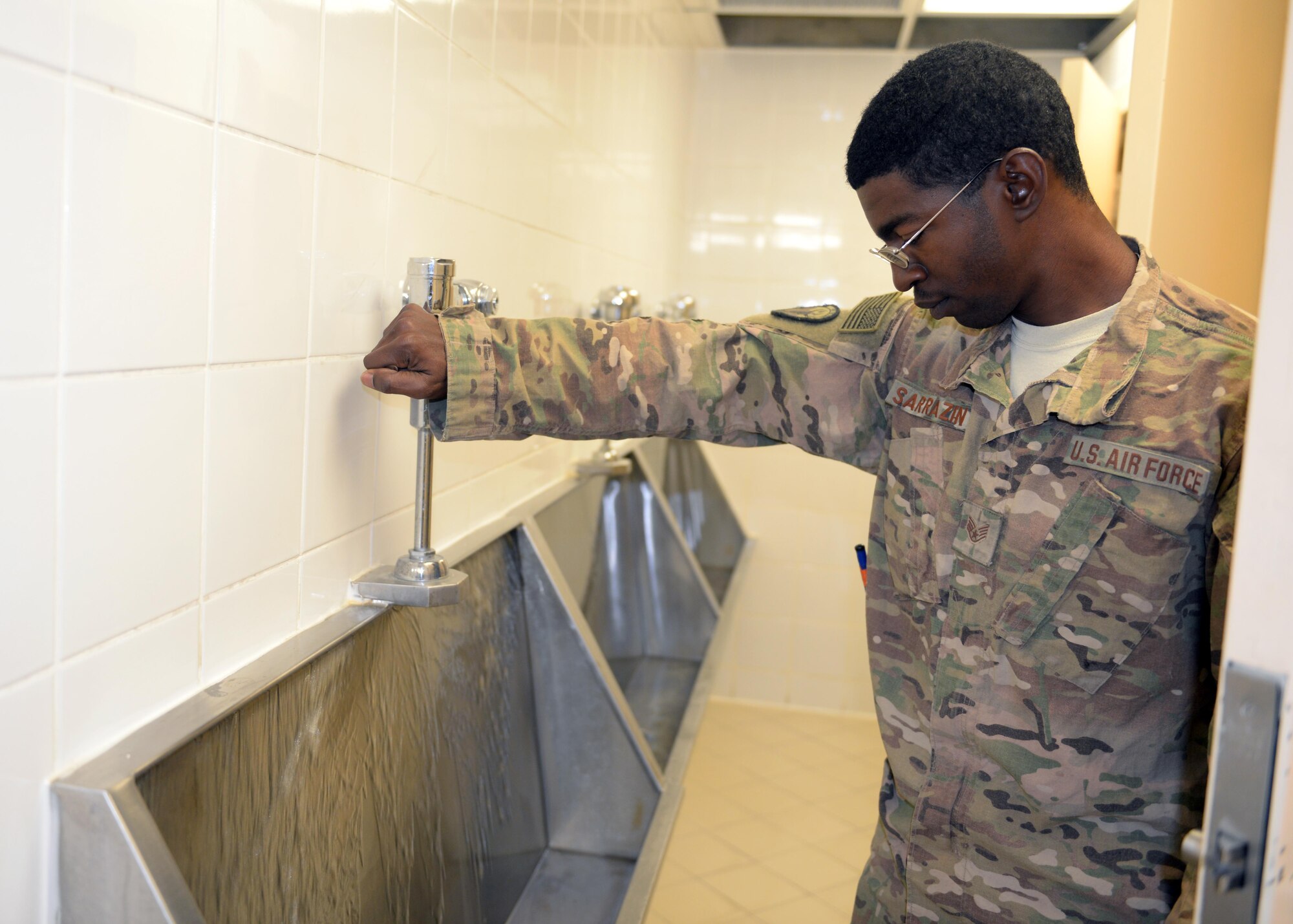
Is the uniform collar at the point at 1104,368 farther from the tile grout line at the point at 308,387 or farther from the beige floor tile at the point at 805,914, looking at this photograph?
the beige floor tile at the point at 805,914

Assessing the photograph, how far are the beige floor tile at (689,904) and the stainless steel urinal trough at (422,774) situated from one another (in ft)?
0.14

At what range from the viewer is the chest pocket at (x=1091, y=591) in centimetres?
98

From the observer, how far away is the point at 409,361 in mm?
995

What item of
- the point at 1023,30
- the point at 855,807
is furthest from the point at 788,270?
the point at 855,807

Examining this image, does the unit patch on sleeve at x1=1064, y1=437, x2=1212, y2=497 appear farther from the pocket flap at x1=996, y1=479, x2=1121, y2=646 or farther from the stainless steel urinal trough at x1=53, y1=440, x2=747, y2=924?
the stainless steel urinal trough at x1=53, y1=440, x2=747, y2=924

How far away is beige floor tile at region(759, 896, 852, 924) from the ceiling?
83.7 inches

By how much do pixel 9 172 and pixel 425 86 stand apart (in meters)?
0.66

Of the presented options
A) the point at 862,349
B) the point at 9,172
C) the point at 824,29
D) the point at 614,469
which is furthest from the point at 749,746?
the point at 824,29

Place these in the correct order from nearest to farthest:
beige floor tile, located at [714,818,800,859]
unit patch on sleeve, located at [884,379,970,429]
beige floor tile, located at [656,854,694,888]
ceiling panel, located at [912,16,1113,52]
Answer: unit patch on sleeve, located at [884,379,970,429]
beige floor tile, located at [656,854,694,888]
beige floor tile, located at [714,818,800,859]
ceiling panel, located at [912,16,1113,52]

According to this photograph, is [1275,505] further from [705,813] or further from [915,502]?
[705,813]

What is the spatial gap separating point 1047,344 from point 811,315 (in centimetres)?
28

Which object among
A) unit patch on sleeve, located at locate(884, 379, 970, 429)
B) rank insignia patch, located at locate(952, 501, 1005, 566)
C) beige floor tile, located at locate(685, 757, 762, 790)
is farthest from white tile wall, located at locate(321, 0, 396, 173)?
beige floor tile, located at locate(685, 757, 762, 790)

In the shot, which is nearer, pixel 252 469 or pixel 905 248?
pixel 252 469

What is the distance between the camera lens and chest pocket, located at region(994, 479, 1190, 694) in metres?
0.98
